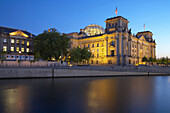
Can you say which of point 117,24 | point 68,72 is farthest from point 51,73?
point 117,24

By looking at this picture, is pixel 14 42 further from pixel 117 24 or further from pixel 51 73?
pixel 117 24

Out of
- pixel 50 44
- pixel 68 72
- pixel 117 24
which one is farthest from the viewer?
pixel 117 24

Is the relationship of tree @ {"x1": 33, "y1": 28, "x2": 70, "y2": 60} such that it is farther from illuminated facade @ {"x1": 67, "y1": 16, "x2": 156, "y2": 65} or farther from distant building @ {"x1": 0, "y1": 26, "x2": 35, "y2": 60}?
illuminated facade @ {"x1": 67, "y1": 16, "x2": 156, "y2": 65}

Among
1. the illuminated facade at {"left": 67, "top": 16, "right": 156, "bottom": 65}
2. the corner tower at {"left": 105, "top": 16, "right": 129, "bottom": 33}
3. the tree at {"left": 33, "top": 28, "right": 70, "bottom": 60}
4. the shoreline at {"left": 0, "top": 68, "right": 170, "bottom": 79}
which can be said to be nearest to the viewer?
the shoreline at {"left": 0, "top": 68, "right": 170, "bottom": 79}

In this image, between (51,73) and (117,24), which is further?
(117,24)

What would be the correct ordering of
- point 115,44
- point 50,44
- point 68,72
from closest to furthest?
point 68,72 < point 50,44 < point 115,44

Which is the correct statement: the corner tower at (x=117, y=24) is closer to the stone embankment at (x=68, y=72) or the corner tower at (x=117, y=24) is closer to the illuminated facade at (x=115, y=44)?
the illuminated facade at (x=115, y=44)

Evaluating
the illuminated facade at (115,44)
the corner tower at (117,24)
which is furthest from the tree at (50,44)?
the corner tower at (117,24)

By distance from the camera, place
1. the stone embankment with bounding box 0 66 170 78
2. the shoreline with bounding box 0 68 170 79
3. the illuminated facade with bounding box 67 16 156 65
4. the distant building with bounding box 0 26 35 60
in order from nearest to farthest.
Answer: the shoreline with bounding box 0 68 170 79
the stone embankment with bounding box 0 66 170 78
the distant building with bounding box 0 26 35 60
the illuminated facade with bounding box 67 16 156 65

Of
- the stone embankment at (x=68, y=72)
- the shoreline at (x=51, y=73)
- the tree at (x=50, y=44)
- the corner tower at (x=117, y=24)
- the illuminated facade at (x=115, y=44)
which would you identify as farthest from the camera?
the corner tower at (x=117, y=24)

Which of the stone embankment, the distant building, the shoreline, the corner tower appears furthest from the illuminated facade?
the shoreline

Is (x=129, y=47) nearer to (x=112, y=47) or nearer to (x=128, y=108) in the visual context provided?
(x=112, y=47)

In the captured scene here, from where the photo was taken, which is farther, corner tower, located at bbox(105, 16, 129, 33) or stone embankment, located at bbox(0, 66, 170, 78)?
corner tower, located at bbox(105, 16, 129, 33)

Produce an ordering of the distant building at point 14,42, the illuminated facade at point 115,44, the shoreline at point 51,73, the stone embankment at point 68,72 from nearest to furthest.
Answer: the shoreline at point 51,73 → the stone embankment at point 68,72 → the distant building at point 14,42 → the illuminated facade at point 115,44
